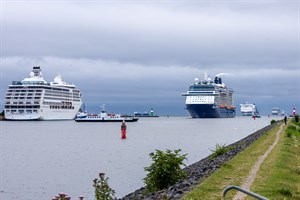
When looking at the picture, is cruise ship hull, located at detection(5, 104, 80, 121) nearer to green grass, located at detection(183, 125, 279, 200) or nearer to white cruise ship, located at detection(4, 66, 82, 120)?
white cruise ship, located at detection(4, 66, 82, 120)

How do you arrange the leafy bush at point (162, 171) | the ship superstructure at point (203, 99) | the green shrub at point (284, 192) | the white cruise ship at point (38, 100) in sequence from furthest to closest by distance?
the ship superstructure at point (203, 99), the white cruise ship at point (38, 100), the leafy bush at point (162, 171), the green shrub at point (284, 192)

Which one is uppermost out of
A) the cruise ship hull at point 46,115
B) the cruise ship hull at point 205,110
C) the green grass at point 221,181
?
Answer: the cruise ship hull at point 205,110

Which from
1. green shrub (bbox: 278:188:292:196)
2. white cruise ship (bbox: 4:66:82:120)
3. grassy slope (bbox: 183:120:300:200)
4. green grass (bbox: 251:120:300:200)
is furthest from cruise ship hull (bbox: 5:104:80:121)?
green shrub (bbox: 278:188:292:196)

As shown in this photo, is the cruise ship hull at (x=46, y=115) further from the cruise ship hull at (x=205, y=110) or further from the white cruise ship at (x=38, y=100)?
the cruise ship hull at (x=205, y=110)

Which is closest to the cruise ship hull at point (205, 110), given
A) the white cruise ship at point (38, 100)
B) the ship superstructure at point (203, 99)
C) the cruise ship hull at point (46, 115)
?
the ship superstructure at point (203, 99)

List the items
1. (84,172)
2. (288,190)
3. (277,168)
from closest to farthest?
(288,190)
(277,168)
(84,172)

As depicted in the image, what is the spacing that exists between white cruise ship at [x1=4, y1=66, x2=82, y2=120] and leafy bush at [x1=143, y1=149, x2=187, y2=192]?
143676 millimetres

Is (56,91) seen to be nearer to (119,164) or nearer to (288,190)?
(119,164)

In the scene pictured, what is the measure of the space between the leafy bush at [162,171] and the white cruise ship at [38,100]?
144 metres

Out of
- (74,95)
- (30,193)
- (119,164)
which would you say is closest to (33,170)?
(119,164)

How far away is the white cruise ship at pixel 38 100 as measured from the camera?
162 meters

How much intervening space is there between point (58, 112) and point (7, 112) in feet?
49.9

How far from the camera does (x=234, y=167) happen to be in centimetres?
2106

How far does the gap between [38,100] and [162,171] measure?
14539 cm
